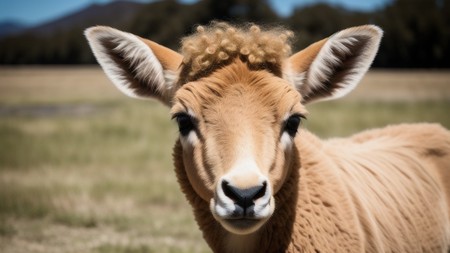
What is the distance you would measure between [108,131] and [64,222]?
1159 cm

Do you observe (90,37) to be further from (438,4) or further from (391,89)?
(438,4)

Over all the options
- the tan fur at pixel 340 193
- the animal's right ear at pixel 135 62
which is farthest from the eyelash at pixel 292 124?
the animal's right ear at pixel 135 62

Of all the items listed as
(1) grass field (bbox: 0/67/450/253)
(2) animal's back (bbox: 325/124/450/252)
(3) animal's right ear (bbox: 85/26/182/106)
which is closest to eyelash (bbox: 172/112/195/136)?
(3) animal's right ear (bbox: 85/26/182/106)

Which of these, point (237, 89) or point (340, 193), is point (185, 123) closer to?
point (237, 89)

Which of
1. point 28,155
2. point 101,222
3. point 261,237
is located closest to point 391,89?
point 28,155

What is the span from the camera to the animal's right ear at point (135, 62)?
389 cm

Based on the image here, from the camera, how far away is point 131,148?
1622cm

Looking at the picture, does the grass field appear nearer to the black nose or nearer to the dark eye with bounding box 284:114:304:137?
the dark eye with bounding box 284:114:304:137

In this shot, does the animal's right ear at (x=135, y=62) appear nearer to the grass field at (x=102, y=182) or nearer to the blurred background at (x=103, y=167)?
the blurred background at (x=103, y=167)

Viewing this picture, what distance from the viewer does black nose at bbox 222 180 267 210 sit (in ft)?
9.16

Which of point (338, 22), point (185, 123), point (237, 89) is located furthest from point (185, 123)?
point (338, 22)

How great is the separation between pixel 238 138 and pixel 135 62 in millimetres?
1391

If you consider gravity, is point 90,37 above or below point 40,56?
above

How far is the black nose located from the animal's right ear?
1.32 metres
